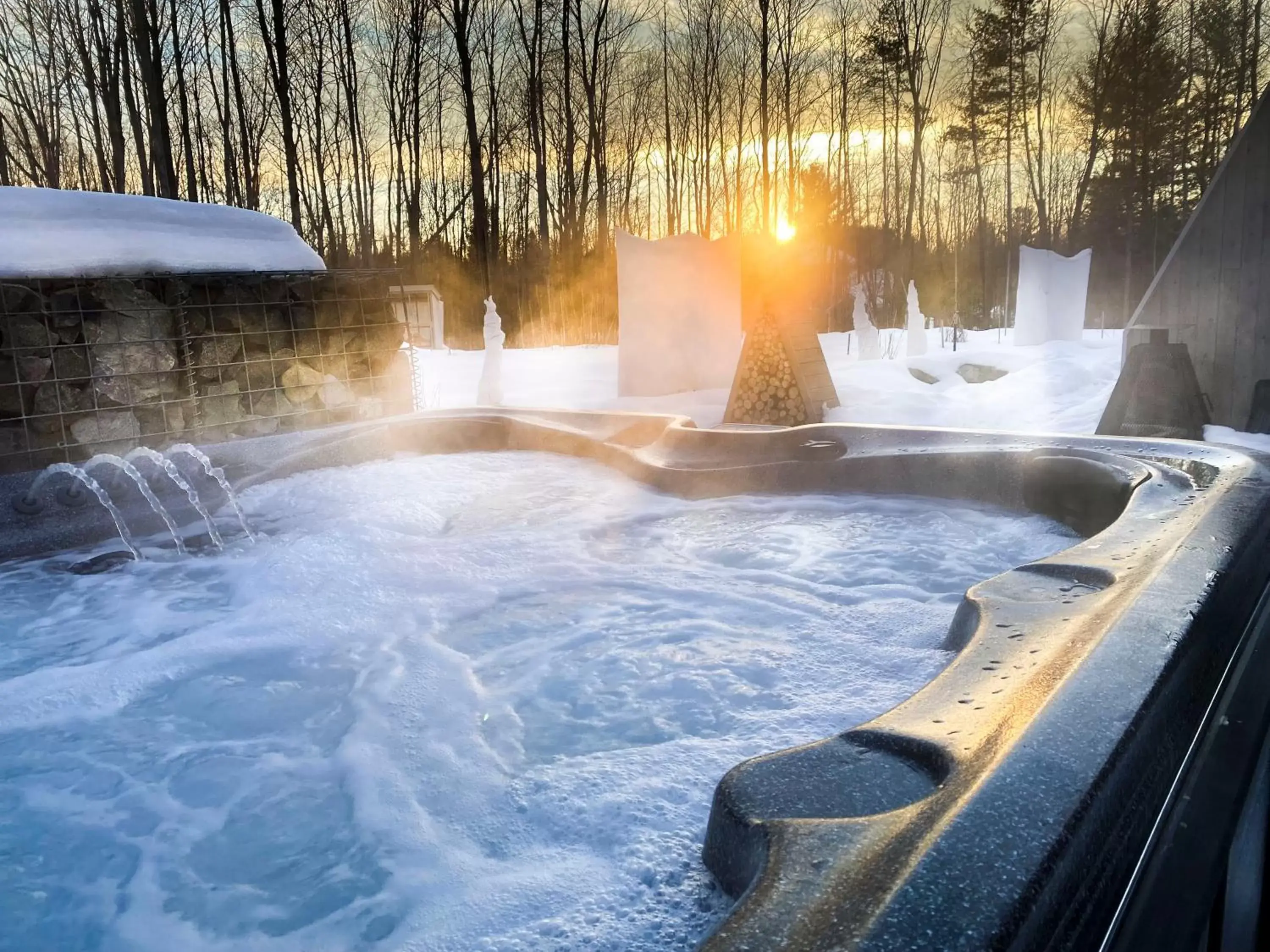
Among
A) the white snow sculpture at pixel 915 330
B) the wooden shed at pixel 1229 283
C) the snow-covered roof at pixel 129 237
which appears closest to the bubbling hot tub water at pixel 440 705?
the snow-covered roof at pixel 129 237

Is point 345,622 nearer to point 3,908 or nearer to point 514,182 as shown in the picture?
point 3,908

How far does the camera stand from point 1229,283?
176 inches

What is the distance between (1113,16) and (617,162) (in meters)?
9.59

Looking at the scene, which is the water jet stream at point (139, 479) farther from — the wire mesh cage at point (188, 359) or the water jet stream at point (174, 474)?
the wire mesh cage at point (188, 359)

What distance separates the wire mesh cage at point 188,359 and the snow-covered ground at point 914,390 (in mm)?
928

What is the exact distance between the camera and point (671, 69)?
53.7ft

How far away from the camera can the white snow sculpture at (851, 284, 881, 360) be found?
1055 cm

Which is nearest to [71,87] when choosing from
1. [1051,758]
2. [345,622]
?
[345,622]

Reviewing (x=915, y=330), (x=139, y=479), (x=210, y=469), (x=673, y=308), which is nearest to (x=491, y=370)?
(x=673, y=308)

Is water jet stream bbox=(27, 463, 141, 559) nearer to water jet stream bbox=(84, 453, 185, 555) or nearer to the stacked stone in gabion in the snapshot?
water jet stream bbox=(84, 453, 185, 555)

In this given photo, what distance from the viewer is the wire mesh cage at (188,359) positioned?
11.8 feet

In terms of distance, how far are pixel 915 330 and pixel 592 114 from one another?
Answer: 20.1 feet

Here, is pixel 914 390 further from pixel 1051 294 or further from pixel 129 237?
pixel 129 237

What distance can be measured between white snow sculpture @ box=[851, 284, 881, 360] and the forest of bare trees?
2149 millimetres
